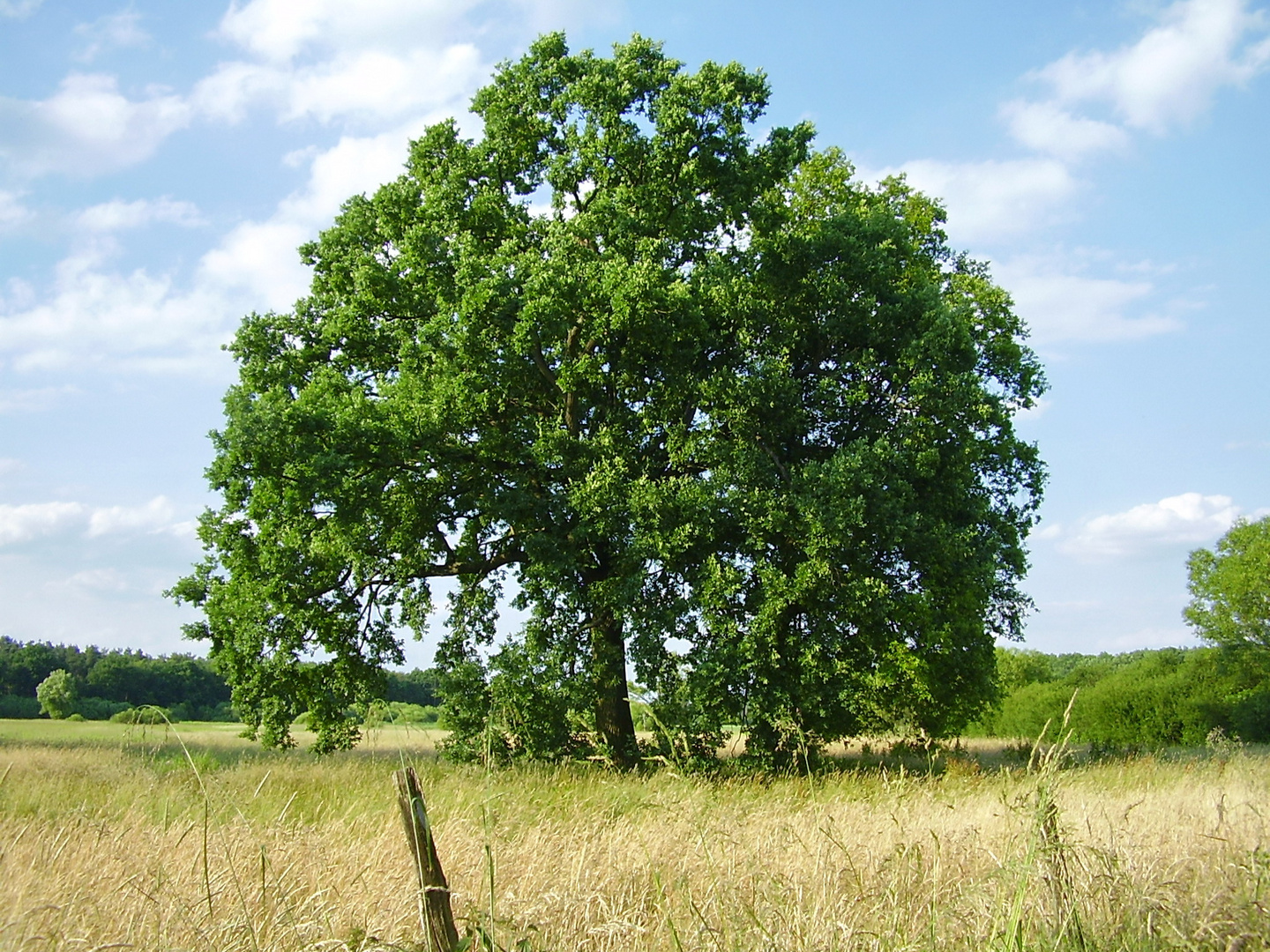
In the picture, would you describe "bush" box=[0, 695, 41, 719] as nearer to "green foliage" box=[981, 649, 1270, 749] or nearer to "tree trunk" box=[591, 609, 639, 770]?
"tree trunk" box=[591, 609, 639, 770]

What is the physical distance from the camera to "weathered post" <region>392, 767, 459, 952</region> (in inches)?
135

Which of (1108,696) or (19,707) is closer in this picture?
(1108,696)

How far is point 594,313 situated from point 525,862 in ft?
40.4

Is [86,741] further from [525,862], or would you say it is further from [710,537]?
[525,862]

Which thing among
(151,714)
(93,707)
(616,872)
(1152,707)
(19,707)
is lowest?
(1152,707)

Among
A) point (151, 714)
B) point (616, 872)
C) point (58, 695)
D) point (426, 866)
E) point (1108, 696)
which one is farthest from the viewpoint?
point (1108, 696)

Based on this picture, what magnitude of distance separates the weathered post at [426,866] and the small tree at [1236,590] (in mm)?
46328

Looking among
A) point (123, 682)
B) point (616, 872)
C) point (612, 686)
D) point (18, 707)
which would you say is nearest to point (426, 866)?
point (616, 872)

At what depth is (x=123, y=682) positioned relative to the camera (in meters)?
31.1

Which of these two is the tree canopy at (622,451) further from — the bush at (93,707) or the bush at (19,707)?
the bush at (19,707)

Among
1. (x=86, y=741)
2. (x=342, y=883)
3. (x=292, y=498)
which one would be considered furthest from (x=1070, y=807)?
(x=86, y=741)

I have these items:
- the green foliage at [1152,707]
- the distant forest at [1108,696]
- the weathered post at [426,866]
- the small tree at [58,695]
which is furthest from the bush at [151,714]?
the green foliage at [1152,707]

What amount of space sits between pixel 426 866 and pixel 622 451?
46.8 ft

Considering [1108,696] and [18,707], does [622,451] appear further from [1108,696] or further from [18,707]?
[18,707]
